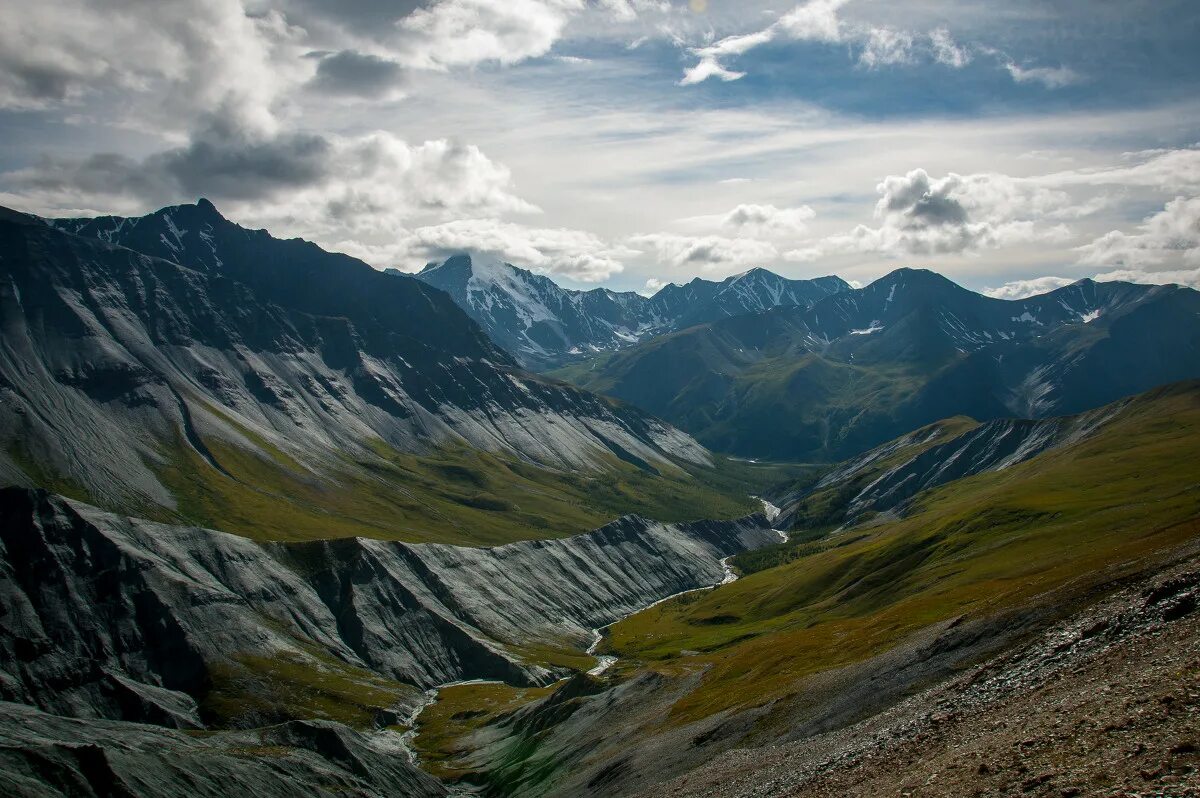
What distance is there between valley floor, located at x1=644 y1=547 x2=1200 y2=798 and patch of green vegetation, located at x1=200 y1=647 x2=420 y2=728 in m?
106

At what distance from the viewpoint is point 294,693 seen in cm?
15562

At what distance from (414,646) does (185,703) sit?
61373 millimetres

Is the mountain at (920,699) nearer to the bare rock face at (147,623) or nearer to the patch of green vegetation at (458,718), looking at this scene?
the patch of green vegetation at (458,718)

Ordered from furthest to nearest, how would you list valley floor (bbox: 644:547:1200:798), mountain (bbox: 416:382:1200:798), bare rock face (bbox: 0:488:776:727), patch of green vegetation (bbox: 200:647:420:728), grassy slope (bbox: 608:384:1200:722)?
patch of green vegetation (bbox: 200:647:420:728), bare rock face (bbox: 0:488:776:727), grassy slope (bbox: 608:384:1200:722), mountain (bbox: 416:382:1200:798), valley floor (bbox: 644:547:1200:798)

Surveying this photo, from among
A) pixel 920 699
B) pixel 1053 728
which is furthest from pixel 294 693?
pixel 1053 728

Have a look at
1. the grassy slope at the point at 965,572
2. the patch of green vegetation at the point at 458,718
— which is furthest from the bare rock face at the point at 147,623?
the grassy slope at the point at 965,572

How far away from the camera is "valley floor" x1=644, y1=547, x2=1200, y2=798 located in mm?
33281

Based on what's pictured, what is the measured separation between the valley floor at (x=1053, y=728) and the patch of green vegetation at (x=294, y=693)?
106 metres

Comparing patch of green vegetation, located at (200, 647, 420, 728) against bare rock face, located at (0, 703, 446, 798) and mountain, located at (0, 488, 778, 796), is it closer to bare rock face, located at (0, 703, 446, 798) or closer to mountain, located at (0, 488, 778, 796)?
mountain, located at (0, 488, 778, 796)

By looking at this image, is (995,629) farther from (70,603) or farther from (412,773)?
(70,603)

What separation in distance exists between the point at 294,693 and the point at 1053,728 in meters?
145

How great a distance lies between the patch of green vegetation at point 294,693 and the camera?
476ft

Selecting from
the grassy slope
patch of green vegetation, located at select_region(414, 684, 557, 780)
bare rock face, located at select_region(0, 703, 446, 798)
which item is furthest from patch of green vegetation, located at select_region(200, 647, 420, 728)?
the grassy slope

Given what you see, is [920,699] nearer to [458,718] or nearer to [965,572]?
[965,572]
